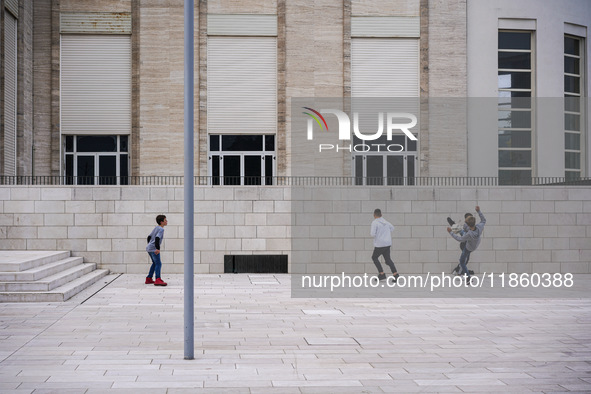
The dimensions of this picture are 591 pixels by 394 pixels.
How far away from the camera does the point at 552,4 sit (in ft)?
91.1

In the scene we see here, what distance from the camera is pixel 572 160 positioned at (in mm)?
28516

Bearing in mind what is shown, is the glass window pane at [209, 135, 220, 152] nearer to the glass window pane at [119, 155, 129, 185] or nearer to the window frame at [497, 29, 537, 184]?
the glass window pane at [119, 155, 129, 185]

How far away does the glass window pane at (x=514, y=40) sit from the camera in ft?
91.2

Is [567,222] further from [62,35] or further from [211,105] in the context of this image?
[62,35]

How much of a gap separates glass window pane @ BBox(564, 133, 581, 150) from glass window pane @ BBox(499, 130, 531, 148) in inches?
70.4

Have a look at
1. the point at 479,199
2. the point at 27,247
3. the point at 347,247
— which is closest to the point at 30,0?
the point at 27,247

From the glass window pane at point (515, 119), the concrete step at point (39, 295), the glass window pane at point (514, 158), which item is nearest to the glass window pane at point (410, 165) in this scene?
the glass window pane at point (514, 158)

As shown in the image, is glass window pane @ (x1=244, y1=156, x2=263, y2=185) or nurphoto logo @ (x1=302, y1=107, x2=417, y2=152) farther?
glass window pane @ (x1=244, y1=156, x2=263, y2=185)

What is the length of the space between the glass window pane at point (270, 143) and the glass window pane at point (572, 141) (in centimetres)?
1183

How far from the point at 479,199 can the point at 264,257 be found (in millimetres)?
6928

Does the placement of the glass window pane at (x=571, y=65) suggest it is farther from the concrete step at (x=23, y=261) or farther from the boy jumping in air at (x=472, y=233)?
the concrete step at (x=23, y=261)

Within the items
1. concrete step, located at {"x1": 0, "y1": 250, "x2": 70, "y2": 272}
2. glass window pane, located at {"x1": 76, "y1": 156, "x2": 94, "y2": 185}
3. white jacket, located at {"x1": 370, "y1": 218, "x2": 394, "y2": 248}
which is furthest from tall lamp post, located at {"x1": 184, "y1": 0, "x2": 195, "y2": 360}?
glass window pane, located at {"x1": 76, "y1": 156, "x2": 94, "y2": 185}

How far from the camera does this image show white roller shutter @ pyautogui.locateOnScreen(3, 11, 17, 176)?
2395 centimetres

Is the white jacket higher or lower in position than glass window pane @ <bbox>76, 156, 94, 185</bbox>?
lower
